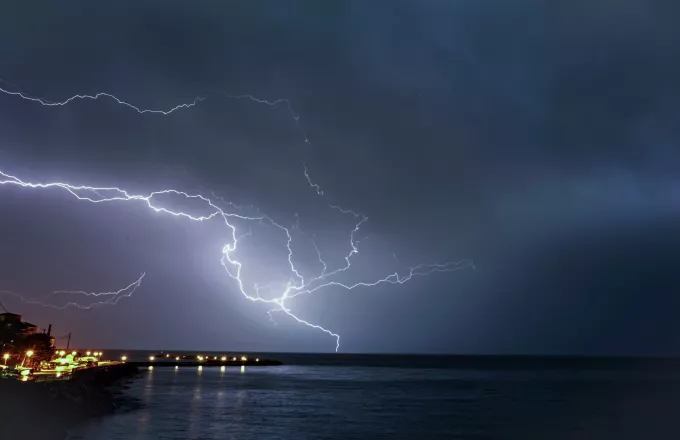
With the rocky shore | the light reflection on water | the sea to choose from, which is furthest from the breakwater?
the rocky shore

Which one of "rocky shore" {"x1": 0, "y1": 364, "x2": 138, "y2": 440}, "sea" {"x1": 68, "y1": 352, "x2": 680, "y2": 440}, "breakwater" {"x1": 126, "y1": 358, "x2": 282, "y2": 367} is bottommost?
"breakwater" {"x1": 126, "y1": 358, "x2": 282, "y2": 367}

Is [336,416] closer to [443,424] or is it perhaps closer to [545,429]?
[443,424]

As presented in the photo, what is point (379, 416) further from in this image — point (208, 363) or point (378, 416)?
point (208, 363)

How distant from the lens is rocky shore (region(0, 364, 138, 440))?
919 inches

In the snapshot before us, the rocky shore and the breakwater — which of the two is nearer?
the rocky shore

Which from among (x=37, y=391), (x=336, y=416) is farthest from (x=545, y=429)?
(x=37, y=391)

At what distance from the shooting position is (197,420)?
1216 inches

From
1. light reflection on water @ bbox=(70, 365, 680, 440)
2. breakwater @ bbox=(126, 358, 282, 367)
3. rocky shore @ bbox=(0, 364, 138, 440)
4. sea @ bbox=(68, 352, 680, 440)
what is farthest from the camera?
breakwater @ bbox=(126, 358, 282, 367)

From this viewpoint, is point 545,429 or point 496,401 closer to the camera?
point 545,429

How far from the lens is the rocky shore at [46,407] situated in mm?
23344

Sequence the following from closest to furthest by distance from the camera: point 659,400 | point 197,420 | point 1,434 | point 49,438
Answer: point 1,434
point 49,438
point 197,420
point 659,400

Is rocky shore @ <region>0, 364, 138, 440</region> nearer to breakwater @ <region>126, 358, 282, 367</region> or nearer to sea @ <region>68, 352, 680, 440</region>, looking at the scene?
sea @ <region>68, 352, 680, 440</region>

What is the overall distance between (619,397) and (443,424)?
27.5m

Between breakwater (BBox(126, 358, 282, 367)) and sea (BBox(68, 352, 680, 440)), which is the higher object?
sea (BBox(68, 352, 680, 440))
